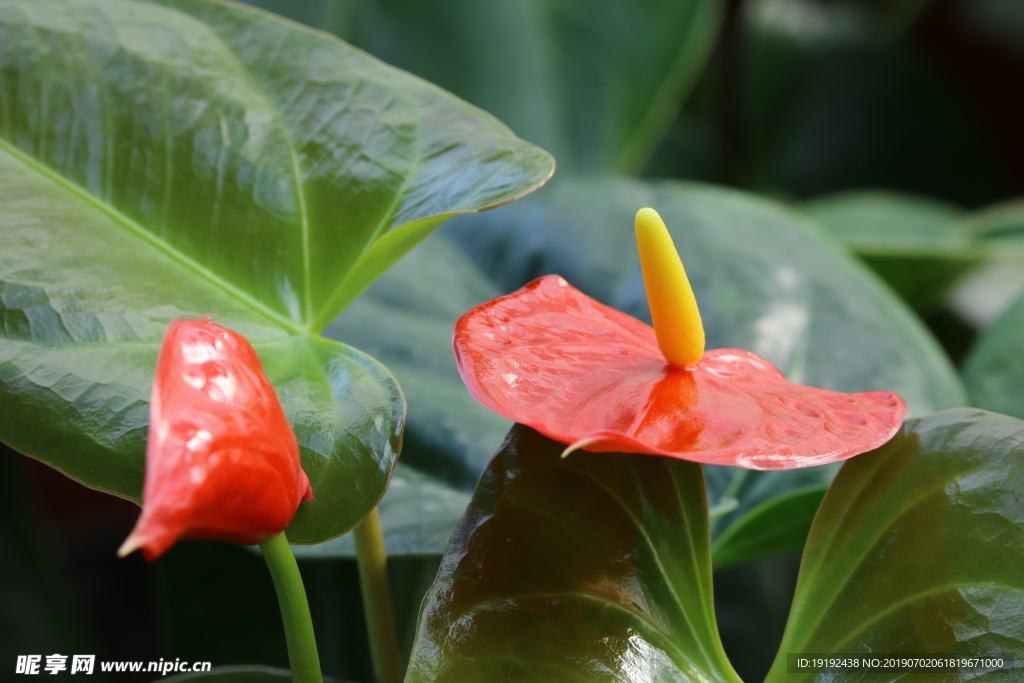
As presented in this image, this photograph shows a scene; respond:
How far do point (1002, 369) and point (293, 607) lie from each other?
477 mm

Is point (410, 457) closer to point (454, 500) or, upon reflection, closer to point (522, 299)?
point (454, 500)

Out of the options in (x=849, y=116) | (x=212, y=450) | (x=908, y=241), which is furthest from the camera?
(x=849, y=116)

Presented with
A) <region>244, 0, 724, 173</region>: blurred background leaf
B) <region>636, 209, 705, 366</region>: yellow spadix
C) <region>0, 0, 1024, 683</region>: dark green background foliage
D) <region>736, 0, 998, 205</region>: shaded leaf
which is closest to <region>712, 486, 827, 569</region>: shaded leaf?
<region>0, 0, 1024, 683</region>: dark green background foliage

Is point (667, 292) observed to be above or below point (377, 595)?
above

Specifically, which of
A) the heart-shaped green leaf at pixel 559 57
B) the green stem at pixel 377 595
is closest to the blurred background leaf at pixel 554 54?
the heart-shaped green leaf at pixel 559 57

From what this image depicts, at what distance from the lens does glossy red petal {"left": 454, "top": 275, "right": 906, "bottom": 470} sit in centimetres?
23

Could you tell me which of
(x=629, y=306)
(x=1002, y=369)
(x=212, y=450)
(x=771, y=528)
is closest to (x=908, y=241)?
(x=1002, y=369)

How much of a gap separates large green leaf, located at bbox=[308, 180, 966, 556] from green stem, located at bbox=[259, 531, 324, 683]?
0.38ft

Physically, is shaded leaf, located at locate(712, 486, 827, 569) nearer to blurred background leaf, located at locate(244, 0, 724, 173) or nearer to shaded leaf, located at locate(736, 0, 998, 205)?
blurred background leaf, located at locate(244, 0, 724, 173)

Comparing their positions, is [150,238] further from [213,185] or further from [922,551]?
[922,551]

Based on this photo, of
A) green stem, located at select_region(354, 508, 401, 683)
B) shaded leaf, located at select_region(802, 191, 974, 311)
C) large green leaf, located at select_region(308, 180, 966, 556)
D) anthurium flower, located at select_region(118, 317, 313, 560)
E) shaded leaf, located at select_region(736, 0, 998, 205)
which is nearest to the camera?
anthurium flower, located at select_region(118, 317, 313, 560)

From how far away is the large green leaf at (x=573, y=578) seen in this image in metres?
0.25

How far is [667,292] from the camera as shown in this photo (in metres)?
0.26

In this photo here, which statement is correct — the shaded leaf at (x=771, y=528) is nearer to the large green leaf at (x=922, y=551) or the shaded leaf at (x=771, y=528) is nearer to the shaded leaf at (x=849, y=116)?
the large green leaf at (x=922, y=551)
